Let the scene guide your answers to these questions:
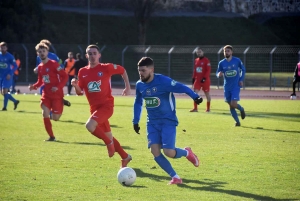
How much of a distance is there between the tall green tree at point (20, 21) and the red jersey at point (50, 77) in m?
31.6

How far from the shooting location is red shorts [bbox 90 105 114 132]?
10516mm

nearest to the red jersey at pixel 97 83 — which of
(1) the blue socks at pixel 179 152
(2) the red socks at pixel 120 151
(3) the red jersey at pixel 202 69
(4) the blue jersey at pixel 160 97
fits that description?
(2) the red socks at pixel 120 151

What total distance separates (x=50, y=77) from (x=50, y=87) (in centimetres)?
29

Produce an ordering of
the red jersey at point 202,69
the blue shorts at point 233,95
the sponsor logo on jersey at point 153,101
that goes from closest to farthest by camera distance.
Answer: the sponsor logo on jersey at point 153,101 < the blue shorts at point 233,95 < the red jersey at point 202,69

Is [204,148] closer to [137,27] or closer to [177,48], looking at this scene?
[177,48]

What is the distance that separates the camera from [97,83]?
10.7 m

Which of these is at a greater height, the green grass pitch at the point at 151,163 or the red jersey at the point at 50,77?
the red jersey at the point at 50,77

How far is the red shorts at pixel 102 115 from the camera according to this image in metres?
10.5

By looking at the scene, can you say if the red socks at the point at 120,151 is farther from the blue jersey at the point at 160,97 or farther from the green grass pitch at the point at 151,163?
the blue jersey at the point at 160,97

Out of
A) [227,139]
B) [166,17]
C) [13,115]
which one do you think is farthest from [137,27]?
[227,139]

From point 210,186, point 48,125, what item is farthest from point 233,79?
point 210,186

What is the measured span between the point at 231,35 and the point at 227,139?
1764 inches

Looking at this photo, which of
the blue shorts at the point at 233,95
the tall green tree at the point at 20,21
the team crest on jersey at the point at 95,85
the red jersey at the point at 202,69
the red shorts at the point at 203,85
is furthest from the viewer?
the tall green tree at the point at 20,21

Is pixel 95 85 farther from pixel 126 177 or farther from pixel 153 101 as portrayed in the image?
pixel 126 177
